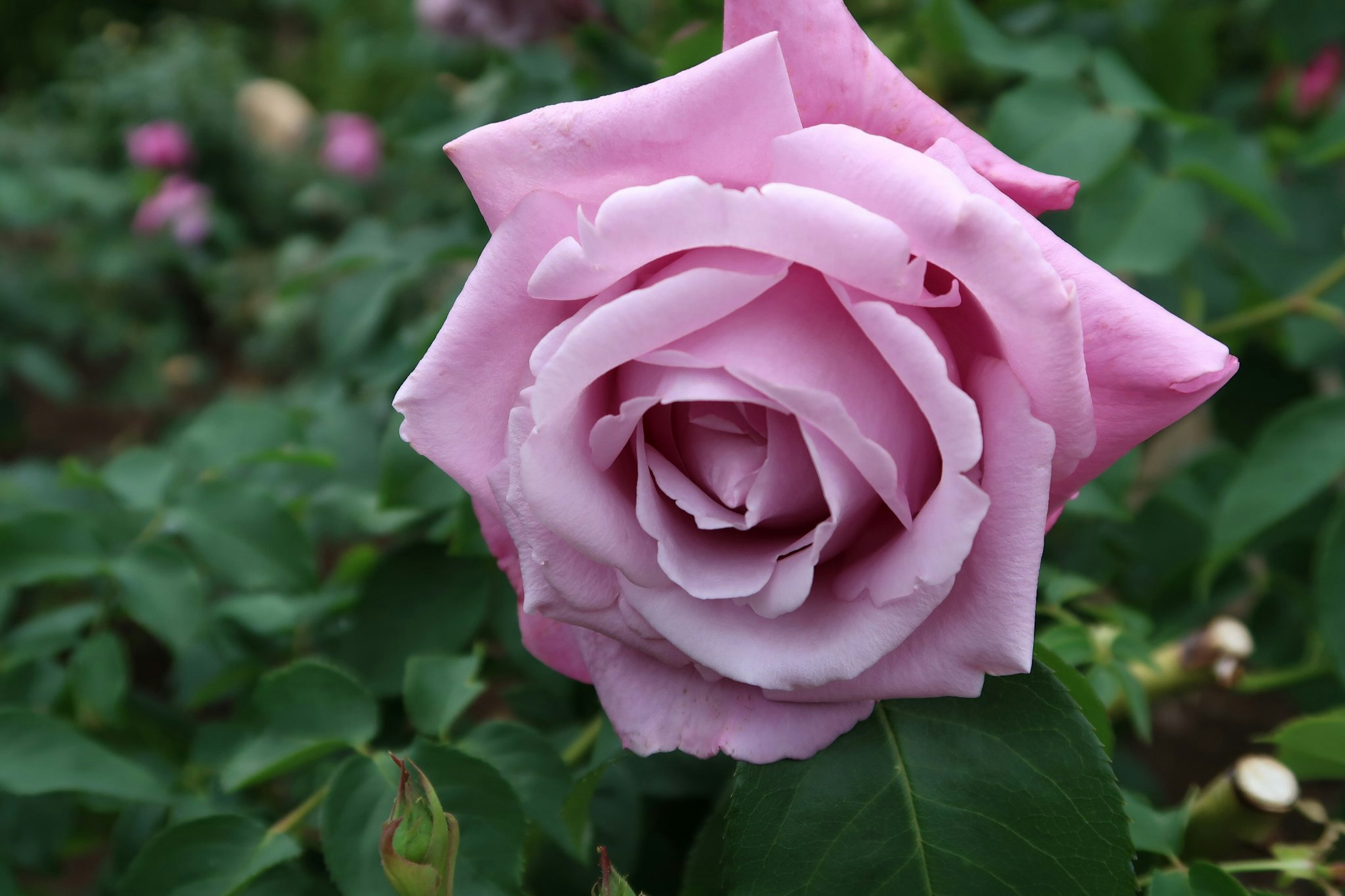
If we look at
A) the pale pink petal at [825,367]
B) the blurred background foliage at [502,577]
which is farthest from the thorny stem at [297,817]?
the pale pink petal at [825,367]

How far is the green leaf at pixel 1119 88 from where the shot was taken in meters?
0.70

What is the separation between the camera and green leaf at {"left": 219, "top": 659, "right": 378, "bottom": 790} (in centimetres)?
54

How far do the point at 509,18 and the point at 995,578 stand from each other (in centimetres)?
106

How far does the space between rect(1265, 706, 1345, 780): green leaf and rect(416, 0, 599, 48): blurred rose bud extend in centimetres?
99

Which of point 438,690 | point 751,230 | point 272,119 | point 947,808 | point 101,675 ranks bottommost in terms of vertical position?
point 272,119

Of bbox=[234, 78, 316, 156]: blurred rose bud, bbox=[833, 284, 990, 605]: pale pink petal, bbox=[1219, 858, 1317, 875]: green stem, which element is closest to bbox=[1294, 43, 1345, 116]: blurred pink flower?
bbox=[1219, 858, 1317, 875]: green stem

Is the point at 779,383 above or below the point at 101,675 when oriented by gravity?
above

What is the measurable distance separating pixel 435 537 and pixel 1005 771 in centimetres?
41

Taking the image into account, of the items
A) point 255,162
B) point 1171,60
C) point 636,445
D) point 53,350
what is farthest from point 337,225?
point 636,445

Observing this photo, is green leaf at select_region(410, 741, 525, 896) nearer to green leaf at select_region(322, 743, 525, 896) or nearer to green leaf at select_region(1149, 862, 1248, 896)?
green leaf at select_region(322, 743, 525, 896)

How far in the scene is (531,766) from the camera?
0.52 meters

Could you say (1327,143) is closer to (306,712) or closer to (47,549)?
(306,712)

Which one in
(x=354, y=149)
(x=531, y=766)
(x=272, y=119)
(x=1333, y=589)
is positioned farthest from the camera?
(x=272, y=119)

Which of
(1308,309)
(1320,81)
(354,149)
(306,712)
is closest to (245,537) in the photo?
(306,712)
